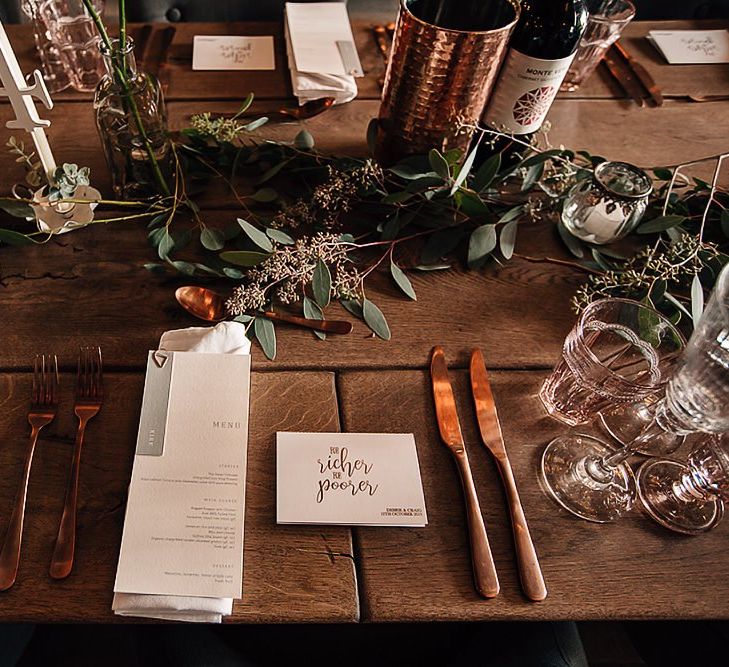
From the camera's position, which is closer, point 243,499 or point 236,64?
point 243,499

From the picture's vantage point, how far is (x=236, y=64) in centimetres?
119

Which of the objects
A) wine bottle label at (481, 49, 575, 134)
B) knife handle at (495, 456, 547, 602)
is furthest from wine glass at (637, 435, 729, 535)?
wine bottle label at (481, 49, 575, 134)

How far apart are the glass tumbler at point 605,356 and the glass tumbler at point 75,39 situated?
917 millimetres

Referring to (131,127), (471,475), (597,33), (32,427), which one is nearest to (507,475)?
(471,475)

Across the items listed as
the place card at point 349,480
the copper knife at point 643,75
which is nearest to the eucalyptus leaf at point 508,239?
the place card at point 349,480

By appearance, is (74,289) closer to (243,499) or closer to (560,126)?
(243,499)

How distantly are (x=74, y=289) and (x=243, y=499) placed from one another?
0.37m

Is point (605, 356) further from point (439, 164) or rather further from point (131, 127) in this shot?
point (131, 127)

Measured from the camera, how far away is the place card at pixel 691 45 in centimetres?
132

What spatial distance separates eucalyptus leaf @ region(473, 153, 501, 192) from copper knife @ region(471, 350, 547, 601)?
0.86ft

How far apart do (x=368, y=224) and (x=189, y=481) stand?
446 mm

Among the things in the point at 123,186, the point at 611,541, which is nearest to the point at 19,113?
the point at 123,186

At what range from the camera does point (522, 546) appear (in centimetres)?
62

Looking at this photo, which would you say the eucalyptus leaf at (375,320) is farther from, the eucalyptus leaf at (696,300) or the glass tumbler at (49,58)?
the glass tumbler at (49,58)
